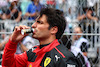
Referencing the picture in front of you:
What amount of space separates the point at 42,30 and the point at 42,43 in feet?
0.49

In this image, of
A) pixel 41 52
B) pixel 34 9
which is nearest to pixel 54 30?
pixel 41 52

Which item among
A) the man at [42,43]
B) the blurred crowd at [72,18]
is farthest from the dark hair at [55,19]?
the blurred crowd at [72,18]

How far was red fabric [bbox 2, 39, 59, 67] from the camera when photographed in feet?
5.76

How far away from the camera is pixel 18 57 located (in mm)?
1987

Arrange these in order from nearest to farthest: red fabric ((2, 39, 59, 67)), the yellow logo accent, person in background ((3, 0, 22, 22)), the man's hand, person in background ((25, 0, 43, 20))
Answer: the yellow logo accent → red fabric ((2, 39, 59, 67)) → the man's hand → person in background ((25, 0, 43, 20)) → person in background ((3, 0, 22, 22))

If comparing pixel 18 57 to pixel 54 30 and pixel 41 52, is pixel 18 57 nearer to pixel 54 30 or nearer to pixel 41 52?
pixel 41 52

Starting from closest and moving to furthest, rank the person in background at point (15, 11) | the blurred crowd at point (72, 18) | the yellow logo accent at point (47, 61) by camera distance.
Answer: the yellow logo accent at point (47, 61) → the blurred crowd at point (72, 18) → the person in background at point (15, 11)

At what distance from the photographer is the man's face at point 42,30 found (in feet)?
6.15

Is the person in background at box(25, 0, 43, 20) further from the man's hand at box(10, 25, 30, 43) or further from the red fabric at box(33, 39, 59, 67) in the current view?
the red fabric at box(33, 39, 59, 67)

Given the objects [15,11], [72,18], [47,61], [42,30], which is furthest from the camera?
[72,18]

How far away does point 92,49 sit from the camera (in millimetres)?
3766

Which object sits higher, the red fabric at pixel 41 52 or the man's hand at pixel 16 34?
the man's hand at pixel 16 34

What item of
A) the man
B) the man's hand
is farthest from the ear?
the man's hand

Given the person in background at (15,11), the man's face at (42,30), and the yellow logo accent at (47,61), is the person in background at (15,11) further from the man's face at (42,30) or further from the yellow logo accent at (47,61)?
the yellow logo accent at (47,61)
